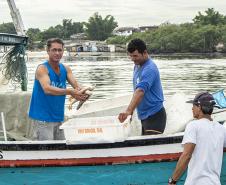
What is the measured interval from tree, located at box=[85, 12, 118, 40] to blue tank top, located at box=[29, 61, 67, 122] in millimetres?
170662

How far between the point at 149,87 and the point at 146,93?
0.85ft

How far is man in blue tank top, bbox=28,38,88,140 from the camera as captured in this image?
624cm

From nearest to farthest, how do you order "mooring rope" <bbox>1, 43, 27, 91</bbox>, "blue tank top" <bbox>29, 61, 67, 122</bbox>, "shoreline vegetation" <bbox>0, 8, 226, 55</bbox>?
"blue tank top" <bbox>29, 61, 67, 122</bbox>
"mooring rope" <bbox>1, 43, 27, 91</bbox>
"shoreline vegetation" <bbox>0, 8, 226, 55</bbox>

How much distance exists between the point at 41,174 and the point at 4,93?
172 cm

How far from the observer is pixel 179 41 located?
416 ft

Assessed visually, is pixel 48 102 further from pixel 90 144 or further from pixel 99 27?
pixel 99 27

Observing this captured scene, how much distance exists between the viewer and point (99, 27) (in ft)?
585

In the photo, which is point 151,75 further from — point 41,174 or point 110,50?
point 110,50

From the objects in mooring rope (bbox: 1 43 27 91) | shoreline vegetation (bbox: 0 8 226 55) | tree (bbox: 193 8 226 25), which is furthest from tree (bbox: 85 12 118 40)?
mooring rope (bbox: 1 43 27 91)

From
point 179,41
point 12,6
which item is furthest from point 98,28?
point 12,6

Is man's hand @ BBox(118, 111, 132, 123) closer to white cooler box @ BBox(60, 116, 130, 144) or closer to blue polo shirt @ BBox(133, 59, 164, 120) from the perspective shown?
white cooler box @ BBox(60, 116, 130, 144)

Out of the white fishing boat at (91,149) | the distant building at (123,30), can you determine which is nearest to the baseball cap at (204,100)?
the white fishing boat at (91,149)

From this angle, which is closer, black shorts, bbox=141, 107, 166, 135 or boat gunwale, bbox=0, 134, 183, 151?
boat gunwale, bbox=0, 134, 183, 151

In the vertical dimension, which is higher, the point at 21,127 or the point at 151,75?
the point at 151,75
